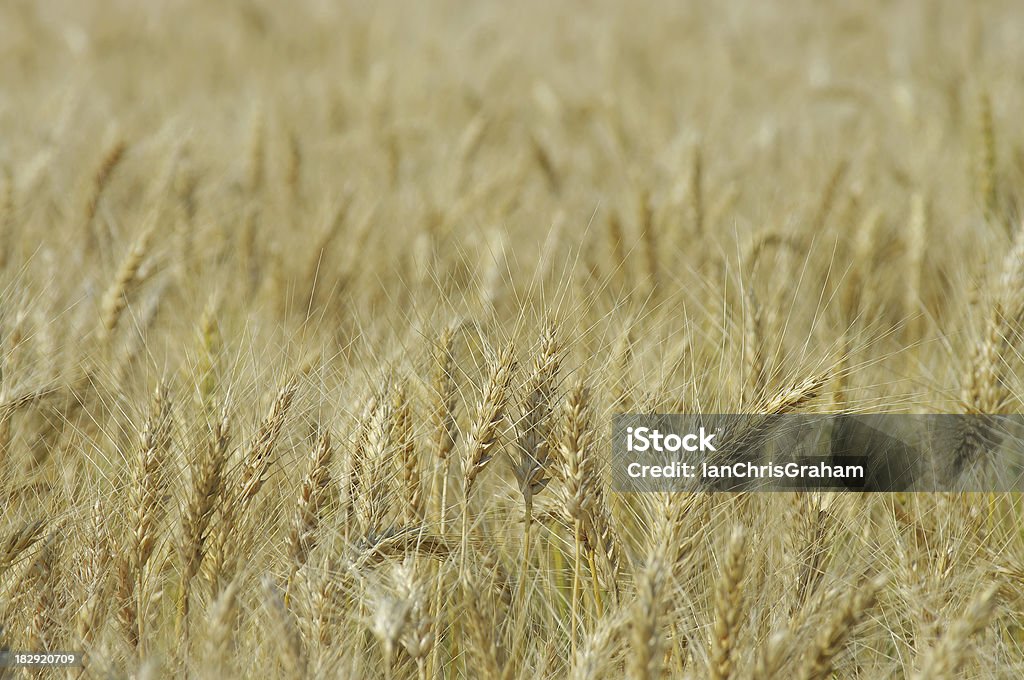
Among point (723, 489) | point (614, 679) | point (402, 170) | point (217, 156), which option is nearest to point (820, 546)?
point (723, 489)

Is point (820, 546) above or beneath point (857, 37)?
above

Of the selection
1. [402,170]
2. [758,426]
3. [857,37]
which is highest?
[758,426]

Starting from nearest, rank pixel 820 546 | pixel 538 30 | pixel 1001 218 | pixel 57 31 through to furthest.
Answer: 1. pixel 820 546
2. pixel 1001 218
3. pixel 57 31
4. pixel 538 30

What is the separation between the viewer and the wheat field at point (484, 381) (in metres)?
1.21

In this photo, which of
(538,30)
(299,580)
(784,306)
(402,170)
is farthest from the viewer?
(538,30)

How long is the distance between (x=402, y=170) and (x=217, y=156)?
0.87 m

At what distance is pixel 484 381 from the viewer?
1.35 meters

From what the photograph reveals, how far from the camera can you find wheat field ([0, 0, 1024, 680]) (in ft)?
3.99

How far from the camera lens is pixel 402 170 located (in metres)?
3.83

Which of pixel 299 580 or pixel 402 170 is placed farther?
pixel 402 170

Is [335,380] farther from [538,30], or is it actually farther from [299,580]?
[538,30]

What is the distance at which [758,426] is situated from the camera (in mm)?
1378

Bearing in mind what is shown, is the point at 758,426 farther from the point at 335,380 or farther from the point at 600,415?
the point at 335,380

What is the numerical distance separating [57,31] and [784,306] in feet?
22.1
